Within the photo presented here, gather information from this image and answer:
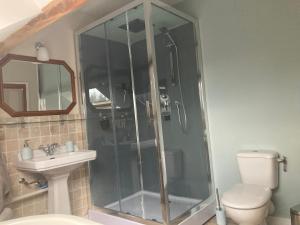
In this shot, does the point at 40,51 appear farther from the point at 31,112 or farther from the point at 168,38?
the point at 168,38

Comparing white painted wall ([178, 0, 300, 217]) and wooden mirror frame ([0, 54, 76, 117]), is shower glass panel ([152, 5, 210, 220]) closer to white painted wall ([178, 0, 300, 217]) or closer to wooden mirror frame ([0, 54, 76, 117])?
white painted wall ([178, 0, 300, 217])

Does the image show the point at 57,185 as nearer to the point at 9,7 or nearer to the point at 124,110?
the point at 124,110

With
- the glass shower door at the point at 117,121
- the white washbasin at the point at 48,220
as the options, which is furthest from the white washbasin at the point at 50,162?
the white washbasin at the point at 48,220

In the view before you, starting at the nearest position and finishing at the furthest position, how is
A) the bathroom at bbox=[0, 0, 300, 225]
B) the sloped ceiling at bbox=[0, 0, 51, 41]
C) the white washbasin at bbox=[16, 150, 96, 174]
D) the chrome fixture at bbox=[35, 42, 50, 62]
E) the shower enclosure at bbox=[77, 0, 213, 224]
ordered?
1. the sloped ceiling at bbox=[0, 0, 51, 41]
2. the white washbasin at bbox=[16, 150, 96, 174]
3. the bathroom at bbox=[0, 0, 300, 225]
4. the shower enclosure at bbox=[77, 0, 213, 224]
5. the chrome fixture at bbox=[35, 42, 50, 62]

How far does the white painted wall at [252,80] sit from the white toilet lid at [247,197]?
33 centimetres

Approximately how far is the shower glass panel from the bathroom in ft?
0.04

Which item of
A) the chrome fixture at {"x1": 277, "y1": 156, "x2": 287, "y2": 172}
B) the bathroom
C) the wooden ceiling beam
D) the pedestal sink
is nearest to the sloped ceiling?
the wooden ceiling beam

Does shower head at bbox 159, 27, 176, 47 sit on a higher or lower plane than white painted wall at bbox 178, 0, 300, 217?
higher

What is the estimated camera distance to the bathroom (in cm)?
224

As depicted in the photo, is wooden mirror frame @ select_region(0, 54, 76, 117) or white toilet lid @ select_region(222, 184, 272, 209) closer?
white toilet lid @ select_region(222, 184, 272, 209)

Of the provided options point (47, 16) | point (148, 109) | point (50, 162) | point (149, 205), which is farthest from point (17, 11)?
point (149, 205)

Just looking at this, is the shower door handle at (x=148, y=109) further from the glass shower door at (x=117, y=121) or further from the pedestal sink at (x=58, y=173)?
the pedestal sink at (x=58, y=173)

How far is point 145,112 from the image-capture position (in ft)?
8.27

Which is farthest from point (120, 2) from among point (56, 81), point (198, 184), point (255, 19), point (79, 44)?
point (198, 184)
